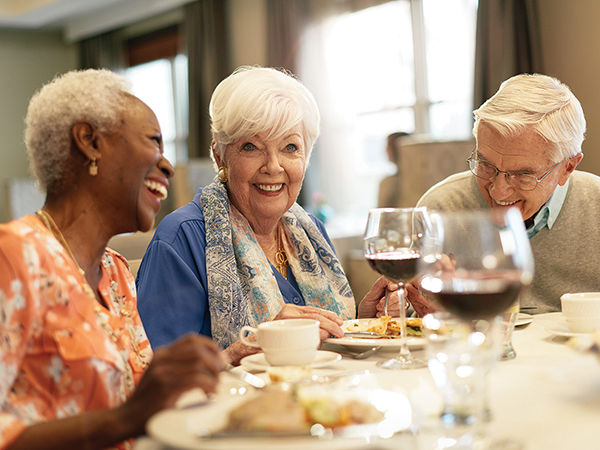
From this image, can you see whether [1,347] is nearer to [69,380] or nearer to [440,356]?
[69,380]

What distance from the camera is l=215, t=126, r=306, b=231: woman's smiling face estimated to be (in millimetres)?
1931

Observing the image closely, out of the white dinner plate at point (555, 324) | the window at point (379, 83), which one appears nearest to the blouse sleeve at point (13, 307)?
the white dinner plate at point (555, 324)

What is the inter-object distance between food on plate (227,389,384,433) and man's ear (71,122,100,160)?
0.52 metres

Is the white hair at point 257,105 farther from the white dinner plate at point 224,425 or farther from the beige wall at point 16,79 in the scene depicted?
the beige wall at point 16,79

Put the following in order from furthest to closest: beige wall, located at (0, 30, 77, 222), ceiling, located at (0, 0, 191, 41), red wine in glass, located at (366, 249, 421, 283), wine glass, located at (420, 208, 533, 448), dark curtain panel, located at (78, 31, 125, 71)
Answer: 1. beige wall, located at (0, 30, 77, 222)
2. dark curtain panel, located at (78, 31, 125, 71)
3. ceiling, located at (0, 0, 191, 41)
4. red wine in glass, located at (366, 249, 421, 283)
5. wine glass, located at (420, 208, 533, 448)

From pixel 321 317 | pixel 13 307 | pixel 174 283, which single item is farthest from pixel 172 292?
pixel 13 307

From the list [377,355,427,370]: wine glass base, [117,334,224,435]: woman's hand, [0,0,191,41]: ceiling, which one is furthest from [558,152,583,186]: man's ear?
[0,0,191,41]: ceiling

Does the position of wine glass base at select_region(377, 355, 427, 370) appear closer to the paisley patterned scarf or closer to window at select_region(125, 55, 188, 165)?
the paisley patterned scarf

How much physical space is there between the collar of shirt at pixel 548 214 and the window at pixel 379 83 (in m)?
3.43

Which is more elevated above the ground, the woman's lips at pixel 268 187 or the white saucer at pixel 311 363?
the woman's lips at pixel 268 187

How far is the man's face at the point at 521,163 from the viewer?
1977 millimetres

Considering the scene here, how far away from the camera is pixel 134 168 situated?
44.6 inches

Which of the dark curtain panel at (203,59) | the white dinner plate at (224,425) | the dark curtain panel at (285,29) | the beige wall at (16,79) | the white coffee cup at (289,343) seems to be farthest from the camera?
the beige wall at (16,79)

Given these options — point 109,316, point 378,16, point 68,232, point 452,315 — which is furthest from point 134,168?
point 378,16
